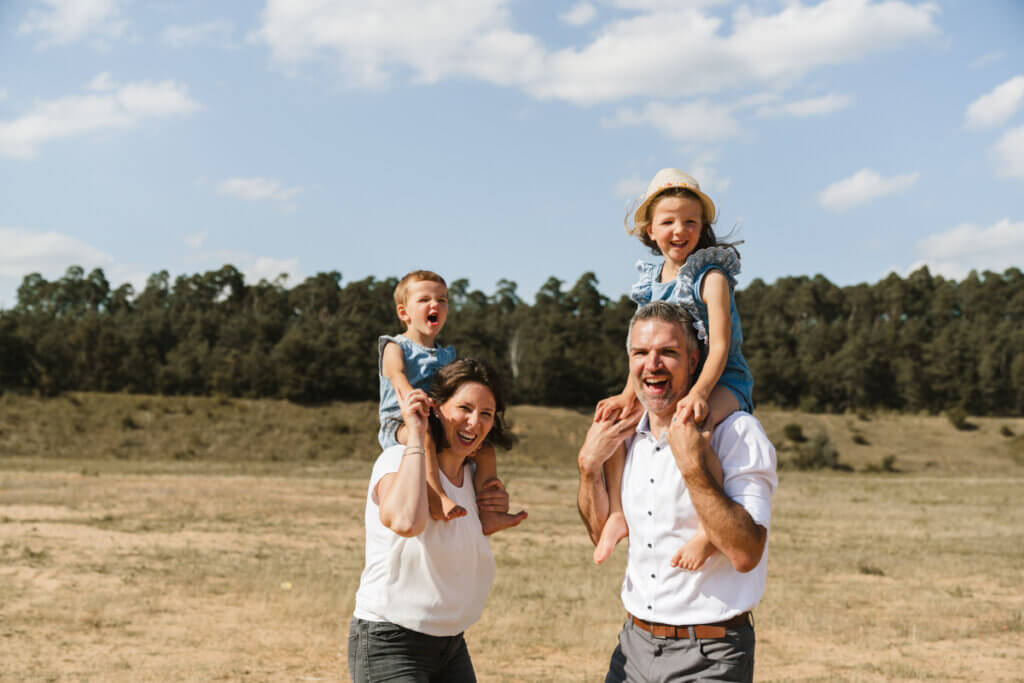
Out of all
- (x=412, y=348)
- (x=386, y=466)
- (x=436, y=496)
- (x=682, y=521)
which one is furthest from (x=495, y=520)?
(x=412, y=348)

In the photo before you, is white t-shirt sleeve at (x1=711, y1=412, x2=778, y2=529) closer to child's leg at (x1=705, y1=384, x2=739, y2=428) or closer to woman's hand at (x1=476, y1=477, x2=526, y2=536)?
child's leg at (x1=705, y1=384, x2=739, y2=428)

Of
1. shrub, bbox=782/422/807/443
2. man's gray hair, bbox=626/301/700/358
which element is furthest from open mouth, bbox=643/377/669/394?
shrub, bbox=782/422/807/443

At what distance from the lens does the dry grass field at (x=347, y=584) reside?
10117mm

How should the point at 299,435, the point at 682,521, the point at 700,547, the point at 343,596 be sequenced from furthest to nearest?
the point at 299,435
the point at 343,596
the point at 682,521
the point at 700,547

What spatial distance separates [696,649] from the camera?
10.1 feet

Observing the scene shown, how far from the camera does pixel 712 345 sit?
3.35 m

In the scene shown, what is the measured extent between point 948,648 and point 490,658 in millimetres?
5203

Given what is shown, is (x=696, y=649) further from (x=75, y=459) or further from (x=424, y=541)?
(x=75, y=459)

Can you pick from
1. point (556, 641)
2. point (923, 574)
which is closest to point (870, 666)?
point (556, 641)

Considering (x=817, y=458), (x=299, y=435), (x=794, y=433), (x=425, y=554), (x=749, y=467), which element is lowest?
(x=817, y=458)

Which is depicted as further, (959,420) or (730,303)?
(959,420)

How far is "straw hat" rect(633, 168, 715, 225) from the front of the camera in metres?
3.75

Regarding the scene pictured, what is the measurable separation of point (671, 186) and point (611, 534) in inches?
53.3

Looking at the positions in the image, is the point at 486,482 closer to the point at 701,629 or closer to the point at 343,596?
the point at 701,629
